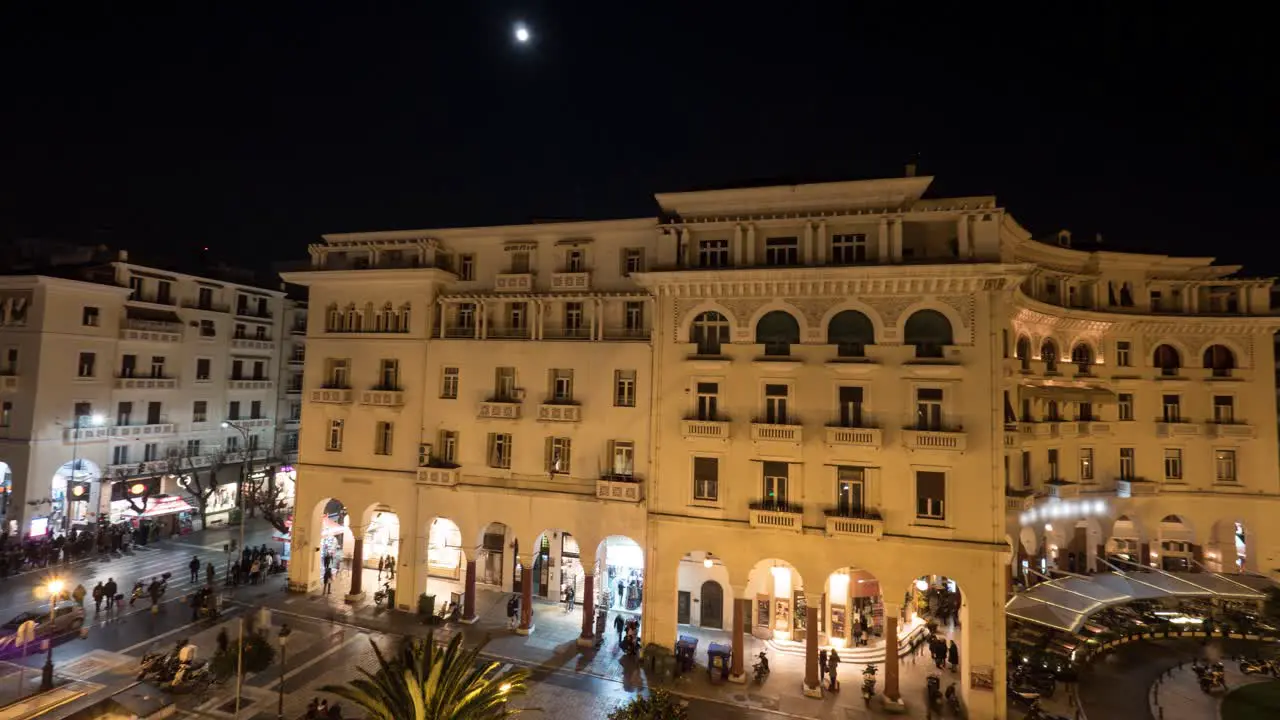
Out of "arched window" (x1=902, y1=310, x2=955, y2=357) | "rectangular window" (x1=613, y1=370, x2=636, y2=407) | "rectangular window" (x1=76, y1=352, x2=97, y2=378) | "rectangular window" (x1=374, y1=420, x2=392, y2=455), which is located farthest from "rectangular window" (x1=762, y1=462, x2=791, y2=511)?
"rectangular window" (x1=76, y1=352, x2=97, y2=378)

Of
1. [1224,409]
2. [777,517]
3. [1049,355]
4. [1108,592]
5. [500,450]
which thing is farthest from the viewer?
[1224,409]

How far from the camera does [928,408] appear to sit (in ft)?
76.4

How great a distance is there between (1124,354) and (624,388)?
3173 cm

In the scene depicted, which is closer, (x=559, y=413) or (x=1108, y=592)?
(x=1108, y=592)

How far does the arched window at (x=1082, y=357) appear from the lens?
35312 mm

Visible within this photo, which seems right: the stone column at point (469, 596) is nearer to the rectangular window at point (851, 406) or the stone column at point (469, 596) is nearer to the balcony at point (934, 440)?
the rectangular window at point (851, 406)

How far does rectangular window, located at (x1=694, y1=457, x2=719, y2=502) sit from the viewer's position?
83.1ft

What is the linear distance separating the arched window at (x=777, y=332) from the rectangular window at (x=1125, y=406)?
25.6 m

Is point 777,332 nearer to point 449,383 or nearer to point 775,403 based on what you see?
point 775,403

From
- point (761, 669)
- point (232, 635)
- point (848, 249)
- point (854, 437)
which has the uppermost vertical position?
point (848, 249)

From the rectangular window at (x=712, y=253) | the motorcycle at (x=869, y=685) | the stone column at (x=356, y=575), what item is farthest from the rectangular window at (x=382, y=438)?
the motorcycle at (x=869, y=685)

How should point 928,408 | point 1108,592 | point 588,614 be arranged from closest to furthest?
point 928,408
point 1108,592
point 588,614

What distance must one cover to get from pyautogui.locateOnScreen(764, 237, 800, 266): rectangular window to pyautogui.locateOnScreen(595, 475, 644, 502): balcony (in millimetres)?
11317

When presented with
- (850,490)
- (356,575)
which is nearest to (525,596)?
(356,575)
